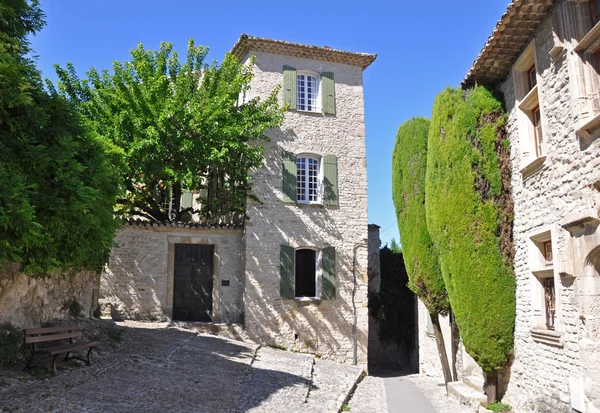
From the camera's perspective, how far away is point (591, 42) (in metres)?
6.91

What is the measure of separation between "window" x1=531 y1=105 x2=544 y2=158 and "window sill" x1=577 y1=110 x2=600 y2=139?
5.44 feet

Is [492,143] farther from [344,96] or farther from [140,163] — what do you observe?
[140,163]

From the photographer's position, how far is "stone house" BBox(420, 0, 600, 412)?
271 inches

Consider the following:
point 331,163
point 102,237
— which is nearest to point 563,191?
point 102,237

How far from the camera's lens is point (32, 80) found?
774cm

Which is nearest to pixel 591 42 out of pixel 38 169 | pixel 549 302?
pixel 549 302

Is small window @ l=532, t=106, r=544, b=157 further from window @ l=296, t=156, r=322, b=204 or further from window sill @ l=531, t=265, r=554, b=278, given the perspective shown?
window @ l=296, t=156, r=322, b=204

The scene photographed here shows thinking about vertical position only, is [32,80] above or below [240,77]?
below

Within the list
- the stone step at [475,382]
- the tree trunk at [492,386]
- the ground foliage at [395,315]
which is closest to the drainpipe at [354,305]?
the stone step at [475,382]

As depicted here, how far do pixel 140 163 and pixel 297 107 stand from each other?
522cm

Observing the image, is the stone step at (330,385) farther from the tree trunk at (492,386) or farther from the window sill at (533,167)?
the window sill at (533,167)

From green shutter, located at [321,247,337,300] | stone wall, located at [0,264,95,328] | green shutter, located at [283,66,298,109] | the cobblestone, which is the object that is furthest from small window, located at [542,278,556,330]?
green shutter, located at [283,66,298,109]

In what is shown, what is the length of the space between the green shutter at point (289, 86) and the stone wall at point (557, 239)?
8414 millimetres

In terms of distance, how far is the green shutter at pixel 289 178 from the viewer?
15.9 m
